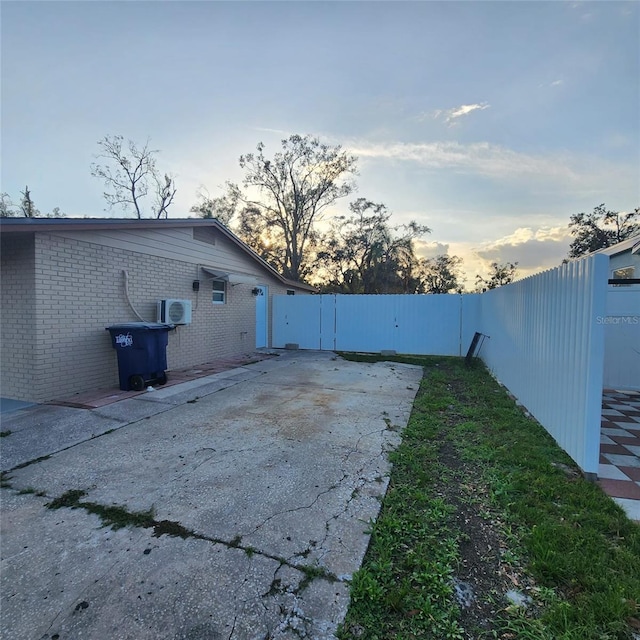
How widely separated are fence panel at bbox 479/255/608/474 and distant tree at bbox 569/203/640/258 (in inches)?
839

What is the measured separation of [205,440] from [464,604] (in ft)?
9.81

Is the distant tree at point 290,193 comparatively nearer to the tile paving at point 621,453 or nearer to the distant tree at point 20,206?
the distant tree at point 20,206

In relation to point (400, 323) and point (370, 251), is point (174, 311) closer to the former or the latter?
point (400, 323)

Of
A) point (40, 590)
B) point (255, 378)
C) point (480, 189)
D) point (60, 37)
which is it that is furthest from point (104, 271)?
point (480, 189)

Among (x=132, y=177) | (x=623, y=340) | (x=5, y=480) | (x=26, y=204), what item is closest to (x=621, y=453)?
(x=623, y=340)

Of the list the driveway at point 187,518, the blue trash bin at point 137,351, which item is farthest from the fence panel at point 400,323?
the blue trash bin at point 137,351

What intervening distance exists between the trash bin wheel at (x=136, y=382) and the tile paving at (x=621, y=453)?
646cm

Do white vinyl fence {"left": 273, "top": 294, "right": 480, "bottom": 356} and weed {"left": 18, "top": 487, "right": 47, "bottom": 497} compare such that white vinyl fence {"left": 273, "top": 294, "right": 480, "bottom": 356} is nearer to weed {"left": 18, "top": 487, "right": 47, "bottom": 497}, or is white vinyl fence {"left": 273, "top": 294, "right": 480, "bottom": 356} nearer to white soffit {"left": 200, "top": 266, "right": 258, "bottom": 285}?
white soffit {"left": 200, "top": 266, "right": 258, "bottom": 285}

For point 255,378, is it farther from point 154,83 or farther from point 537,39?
point 537,39

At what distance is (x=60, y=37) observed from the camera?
637 cm

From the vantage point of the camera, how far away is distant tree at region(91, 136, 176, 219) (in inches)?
660

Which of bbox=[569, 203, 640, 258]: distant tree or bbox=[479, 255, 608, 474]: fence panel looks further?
bbox=[569, 203, 640, 258]: distant tree

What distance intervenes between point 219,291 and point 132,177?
13.3 metres

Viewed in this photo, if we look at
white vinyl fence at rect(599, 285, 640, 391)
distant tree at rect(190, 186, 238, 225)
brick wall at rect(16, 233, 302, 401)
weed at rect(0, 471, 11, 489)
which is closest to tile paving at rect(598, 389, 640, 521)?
white vinyl fence at rect(599, 285, 640, 391)
